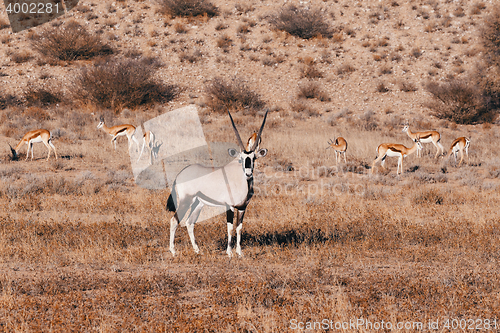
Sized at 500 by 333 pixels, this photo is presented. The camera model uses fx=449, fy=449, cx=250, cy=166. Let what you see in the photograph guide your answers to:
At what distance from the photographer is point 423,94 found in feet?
102

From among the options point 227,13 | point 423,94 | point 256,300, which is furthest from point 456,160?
point 227,13

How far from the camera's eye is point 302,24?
3775cm

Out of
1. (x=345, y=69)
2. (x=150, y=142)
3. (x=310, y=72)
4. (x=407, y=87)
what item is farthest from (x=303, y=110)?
(x=150, y=142)

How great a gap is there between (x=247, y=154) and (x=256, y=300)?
2105 millimetres

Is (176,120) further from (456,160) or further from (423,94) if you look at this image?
(423,94)

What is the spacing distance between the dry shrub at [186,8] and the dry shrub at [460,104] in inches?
845

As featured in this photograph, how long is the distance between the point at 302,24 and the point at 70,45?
18619 millimetres

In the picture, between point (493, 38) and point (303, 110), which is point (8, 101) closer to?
point (303, 110)

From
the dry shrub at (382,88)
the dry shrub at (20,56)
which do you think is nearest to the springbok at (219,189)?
the dry shrub at (382,88)

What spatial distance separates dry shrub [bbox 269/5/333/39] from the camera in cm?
3784

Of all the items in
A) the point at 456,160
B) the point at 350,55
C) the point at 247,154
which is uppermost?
the point at 247,154

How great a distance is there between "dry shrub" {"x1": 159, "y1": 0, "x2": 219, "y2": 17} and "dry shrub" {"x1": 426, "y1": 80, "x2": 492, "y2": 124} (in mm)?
21463

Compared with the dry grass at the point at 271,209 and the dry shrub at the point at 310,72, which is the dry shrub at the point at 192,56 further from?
the dry shrub at the point at 310,72

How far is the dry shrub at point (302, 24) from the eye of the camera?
3784 cm
